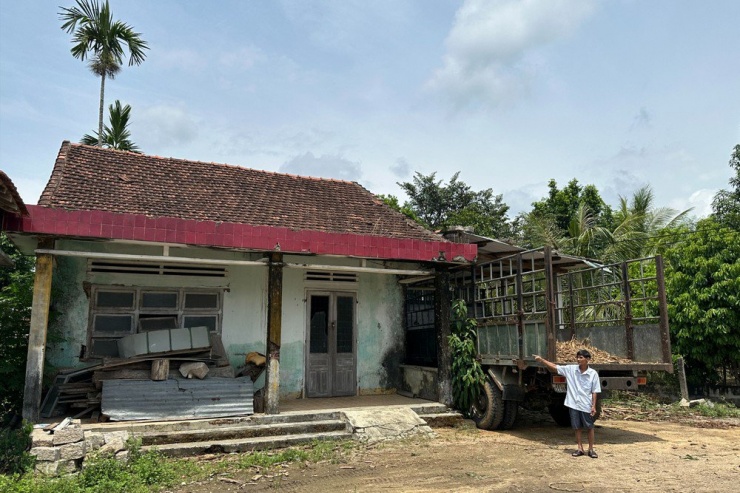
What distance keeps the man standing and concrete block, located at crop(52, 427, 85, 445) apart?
6039 mm

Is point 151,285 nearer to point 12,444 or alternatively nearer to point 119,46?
point 12,444

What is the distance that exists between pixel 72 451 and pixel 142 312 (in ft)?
10.4

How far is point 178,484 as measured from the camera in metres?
5.99

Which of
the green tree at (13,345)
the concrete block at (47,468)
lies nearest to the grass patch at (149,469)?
the concrete block at (47,468)

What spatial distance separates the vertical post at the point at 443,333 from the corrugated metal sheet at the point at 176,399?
3.28m

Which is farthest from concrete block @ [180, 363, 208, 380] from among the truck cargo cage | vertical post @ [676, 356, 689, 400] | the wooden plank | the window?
vertical post @ [676, 356, 689, 400]

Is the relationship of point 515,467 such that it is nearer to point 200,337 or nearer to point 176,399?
point 176,399

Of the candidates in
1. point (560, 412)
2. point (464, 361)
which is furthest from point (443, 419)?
point (560, 412)

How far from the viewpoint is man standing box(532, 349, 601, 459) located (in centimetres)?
697

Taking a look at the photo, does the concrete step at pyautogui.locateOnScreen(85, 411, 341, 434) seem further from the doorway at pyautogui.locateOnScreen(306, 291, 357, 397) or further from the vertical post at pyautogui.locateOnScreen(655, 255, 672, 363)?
the vertical post at pyautogui.locateOnScreen(655, 255, 672, 363)

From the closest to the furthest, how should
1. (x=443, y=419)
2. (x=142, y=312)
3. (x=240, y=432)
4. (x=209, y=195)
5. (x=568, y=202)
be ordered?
1. (x=240, y=432)
2. (x=443, y=419)
3. (x=142, y=312)
4. (x=209, y=195)
5. (x=568, y=202)

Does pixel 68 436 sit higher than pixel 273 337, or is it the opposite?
pixel 273 337

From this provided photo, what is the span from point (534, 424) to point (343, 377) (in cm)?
357

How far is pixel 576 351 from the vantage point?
830cm
